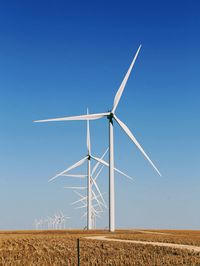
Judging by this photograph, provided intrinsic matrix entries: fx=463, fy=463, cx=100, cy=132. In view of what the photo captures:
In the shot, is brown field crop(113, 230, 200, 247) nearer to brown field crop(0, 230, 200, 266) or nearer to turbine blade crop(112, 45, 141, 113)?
brown field crop(0, 230, 200, 266)

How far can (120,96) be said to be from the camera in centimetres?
7412

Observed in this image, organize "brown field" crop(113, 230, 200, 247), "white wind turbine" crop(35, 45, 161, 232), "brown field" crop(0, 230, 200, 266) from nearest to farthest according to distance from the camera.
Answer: "brown field" crop(0, 230, 200, 266), "brown field" crop(113, 230, 200, 247), "white wind turbine" crop(35, 45, 161, 232)

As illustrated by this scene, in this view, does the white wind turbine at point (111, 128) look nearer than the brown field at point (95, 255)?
No

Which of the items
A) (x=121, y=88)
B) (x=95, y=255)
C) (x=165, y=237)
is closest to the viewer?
(x=95, y=255)

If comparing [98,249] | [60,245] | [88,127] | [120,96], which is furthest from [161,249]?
[88,127]

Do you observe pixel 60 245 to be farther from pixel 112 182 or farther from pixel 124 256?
pixel 112 182

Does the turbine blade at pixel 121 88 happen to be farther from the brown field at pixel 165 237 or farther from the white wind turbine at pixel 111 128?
the brown field at pixel 165 237

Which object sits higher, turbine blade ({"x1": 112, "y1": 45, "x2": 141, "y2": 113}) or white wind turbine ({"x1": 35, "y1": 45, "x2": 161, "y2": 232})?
turbine blade ({"x1": 112, "y1": 45, "x2": 141, "y2": 113})

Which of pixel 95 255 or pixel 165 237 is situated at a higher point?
pixel 165 237

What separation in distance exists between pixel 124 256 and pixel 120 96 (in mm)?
44893

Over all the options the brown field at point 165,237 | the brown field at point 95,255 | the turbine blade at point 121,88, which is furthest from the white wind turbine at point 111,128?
the brown field at point 95,255

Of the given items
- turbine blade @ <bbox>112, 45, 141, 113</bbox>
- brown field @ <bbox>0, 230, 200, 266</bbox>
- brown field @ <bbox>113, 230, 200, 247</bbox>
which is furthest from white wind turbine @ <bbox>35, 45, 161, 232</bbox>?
brown field @ <bbox>0, 230, 200, 266</bbox>

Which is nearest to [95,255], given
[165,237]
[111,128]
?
[165,237]

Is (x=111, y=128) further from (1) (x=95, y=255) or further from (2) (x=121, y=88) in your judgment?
(1) (x=95, y=255)
